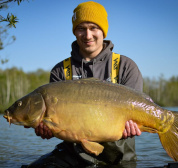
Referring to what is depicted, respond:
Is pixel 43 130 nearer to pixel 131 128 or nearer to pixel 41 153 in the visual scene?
pixel 131 128

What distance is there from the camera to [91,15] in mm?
4281

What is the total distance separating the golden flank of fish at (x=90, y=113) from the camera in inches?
122

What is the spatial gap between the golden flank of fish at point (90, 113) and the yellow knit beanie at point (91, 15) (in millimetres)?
1380

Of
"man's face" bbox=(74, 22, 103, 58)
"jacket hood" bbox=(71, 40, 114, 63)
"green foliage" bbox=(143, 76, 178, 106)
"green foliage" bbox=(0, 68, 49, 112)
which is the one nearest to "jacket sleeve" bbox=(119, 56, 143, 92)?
"jacket hood" bbox=(71, 40, 114, 63)

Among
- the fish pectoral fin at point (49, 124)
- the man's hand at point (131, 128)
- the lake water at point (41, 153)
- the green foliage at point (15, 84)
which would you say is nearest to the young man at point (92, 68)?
the man's hand at point (131, 128)

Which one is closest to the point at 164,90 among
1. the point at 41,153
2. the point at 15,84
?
the point at 15,84

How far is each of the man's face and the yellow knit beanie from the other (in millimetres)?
74

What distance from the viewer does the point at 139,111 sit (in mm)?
3213

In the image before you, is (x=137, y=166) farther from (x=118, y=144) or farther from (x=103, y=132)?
(x=103, y=132)

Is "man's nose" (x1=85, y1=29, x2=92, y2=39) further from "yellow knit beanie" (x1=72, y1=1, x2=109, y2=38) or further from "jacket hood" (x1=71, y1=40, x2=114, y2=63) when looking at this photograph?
"jacket hood" (x1=71, y1=40, x2=114, y2=63)

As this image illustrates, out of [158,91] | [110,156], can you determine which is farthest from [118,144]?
[158,91]

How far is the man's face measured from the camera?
4.25 meters

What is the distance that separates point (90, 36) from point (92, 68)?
21.0 inches

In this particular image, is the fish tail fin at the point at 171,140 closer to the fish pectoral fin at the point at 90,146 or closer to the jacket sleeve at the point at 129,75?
the fish pectoral fin at the point at 90,146
